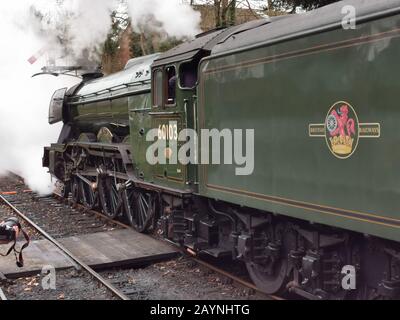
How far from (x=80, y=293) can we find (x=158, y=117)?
2590 millimetres

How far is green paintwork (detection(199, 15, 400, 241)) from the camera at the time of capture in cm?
358

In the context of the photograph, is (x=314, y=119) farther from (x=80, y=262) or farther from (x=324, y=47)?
(x=80, y=262)

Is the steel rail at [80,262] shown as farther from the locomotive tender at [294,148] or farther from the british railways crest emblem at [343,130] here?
the british railways crest emblem at [343,130]

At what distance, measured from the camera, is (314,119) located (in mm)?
4254

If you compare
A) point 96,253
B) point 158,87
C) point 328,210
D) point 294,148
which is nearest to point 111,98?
point 158,87

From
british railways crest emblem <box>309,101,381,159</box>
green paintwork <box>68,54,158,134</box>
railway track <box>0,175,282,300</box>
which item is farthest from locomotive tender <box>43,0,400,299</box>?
green paintwork <box>68,54,158,134</box>

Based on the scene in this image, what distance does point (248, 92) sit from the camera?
204 inches

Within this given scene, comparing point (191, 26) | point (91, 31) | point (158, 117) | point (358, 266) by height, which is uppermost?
point (91, 31)

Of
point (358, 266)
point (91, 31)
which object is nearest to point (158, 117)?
point (358, 266)

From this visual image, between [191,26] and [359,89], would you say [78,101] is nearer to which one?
[191,26]

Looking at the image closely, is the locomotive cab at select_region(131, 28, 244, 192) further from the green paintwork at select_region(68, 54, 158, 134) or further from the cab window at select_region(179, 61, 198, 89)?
the green paintwork at select_region(68, 54, 158, 134)

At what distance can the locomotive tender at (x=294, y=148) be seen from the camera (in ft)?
12.1

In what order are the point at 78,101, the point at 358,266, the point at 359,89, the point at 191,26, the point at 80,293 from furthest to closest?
the point at 78,101 → the point at 191,26 → the point at 80,293 → the point at 358,266 → the point at 359,89

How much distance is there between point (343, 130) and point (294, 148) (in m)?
0.65
